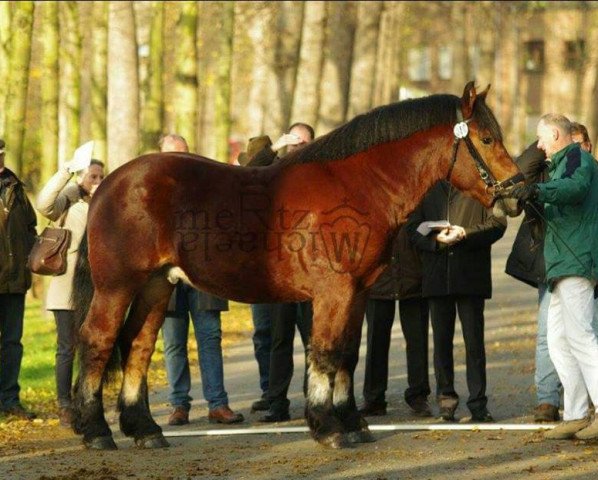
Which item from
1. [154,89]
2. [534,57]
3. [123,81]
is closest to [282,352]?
[123,81]

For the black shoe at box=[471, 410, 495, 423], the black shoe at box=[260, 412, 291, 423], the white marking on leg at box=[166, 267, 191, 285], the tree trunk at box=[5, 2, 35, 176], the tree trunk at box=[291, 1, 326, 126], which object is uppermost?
the tree trunk at box=[291, 1, 326, 126]

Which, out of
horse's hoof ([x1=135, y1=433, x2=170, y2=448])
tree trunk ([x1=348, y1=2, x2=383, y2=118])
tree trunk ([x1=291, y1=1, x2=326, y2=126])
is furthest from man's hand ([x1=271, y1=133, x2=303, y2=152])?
tree trunk ([x1=348, y1=2, x2=383, y2=118])

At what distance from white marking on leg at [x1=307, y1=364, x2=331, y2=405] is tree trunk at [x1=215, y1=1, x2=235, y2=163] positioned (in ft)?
61.3

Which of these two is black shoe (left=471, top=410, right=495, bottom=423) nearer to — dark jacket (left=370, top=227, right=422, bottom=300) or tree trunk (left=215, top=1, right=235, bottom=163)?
dark jacket (left=370, top=227, right=422, bottom=300)

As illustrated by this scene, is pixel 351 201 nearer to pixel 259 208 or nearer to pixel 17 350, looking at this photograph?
pixel 259 208

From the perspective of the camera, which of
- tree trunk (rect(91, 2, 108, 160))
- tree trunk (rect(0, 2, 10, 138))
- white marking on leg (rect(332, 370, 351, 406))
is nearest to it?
white marking on leg (rect(332, 370, 351, 406))

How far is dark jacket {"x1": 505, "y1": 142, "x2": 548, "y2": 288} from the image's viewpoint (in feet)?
41.9

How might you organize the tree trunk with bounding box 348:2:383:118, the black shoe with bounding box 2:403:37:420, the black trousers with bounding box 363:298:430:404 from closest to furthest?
the black trousers with bounding box 363:298:430:404 < the black shoe with bounding box 2:403:37:420 < the tree trunk with bounding box 348:2:383:118

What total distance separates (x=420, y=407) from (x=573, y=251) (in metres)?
2.39

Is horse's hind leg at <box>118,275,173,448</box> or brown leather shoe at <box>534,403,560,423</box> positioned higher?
horse's hind leg at <box>118,275,173,448</box>

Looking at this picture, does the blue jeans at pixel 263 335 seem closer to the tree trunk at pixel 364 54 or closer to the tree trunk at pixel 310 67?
the tree trunk at pixel 310 67

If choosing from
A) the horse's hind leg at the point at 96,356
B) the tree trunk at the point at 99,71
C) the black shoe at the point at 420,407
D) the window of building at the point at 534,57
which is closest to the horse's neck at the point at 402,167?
the horse's hind leg at the point at 96,356

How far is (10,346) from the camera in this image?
Answer: 13.9m

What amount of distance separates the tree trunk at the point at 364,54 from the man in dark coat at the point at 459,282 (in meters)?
19.1
